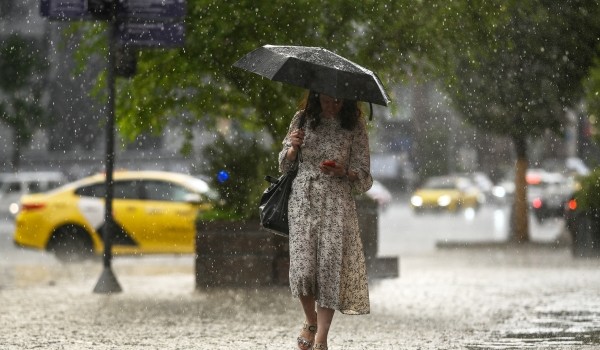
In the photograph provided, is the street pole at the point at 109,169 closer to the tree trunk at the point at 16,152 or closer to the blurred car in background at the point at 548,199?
the blurred car in background at the point at 548,199

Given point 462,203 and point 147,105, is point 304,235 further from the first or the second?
point 462,203

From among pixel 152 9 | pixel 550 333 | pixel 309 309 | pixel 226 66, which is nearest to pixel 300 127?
pixel 309 309

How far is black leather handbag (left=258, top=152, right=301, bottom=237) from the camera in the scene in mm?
8266

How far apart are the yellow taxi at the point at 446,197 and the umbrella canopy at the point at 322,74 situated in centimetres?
4359

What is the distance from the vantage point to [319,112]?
8.44 metres

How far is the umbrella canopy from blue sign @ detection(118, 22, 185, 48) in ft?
17.2

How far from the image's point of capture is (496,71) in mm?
17469

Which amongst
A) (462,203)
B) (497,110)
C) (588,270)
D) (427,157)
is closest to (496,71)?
(588,270)

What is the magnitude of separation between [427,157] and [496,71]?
220 feet

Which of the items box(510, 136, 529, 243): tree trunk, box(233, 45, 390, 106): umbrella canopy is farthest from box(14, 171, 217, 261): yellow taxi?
box(233, 45, 390, 106): umbrella canopy

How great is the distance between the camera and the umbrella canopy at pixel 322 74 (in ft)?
27.0

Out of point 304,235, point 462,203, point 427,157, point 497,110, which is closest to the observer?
point 304,235

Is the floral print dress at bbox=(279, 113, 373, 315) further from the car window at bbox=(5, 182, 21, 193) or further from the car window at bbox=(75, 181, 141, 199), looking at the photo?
the car window at bbox=(5, 182, 21, 193)

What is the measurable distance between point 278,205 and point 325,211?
10.4 inches
